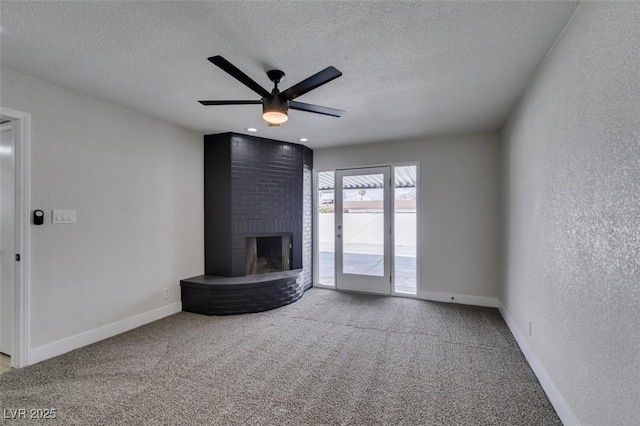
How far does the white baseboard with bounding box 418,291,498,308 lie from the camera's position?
13.3 feet

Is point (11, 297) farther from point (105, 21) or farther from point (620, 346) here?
point (620, 346)

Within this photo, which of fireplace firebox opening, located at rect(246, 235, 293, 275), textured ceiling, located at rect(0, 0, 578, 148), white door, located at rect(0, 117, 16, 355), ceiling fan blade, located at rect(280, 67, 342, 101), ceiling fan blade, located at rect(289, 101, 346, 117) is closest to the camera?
textured ceiling, located at rect(0, 0, 578, 148)

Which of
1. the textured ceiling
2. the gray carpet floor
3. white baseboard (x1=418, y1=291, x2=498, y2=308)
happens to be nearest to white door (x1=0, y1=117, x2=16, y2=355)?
the gray carpet floor

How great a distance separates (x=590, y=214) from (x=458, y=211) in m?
2.77

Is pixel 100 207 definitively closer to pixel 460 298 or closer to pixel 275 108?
pixel 275 108

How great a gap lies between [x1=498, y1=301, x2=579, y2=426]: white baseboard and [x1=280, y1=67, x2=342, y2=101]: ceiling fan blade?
8.04ft

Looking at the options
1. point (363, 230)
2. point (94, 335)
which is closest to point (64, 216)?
point (94, 335)

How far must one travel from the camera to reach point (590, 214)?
1.51 metres

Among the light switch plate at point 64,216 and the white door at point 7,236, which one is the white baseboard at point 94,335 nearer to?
the white door at point 7,236

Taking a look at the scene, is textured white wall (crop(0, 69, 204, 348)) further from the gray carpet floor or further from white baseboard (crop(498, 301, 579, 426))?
white baseboard (crop(498, 301, 579, 426))

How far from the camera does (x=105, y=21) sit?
5.78 ft

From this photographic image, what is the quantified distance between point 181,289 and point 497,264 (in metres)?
4.25

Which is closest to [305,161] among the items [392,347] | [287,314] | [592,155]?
[287,314]

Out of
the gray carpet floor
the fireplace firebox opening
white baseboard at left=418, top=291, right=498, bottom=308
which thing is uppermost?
the fireplace firebox opening
